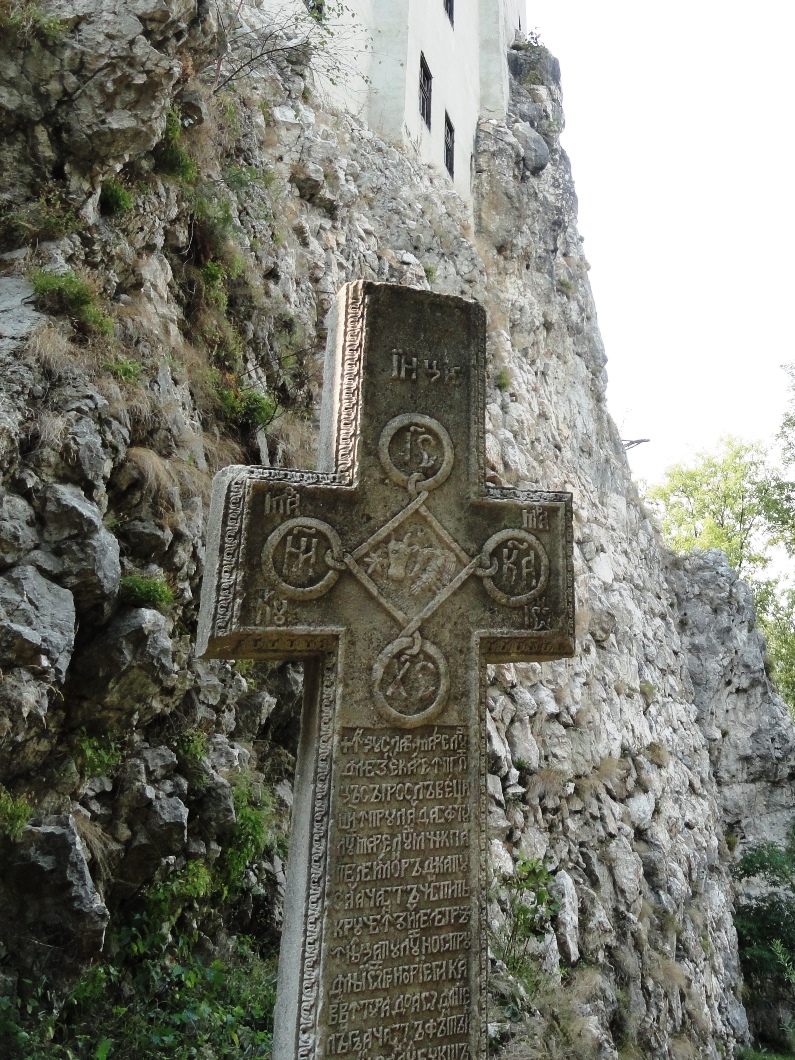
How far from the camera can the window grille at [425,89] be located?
1392 cm

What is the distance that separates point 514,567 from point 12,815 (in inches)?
99.2

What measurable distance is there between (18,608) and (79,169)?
3624mm

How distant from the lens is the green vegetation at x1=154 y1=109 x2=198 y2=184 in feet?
21.5

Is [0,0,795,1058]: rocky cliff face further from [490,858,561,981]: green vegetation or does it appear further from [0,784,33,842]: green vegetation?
[490,858,561,981]: green vegetation

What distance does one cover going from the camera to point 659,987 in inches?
337

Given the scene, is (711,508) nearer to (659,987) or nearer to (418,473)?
(659,987)

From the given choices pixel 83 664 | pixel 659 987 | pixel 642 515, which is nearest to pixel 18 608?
pixel 83 664

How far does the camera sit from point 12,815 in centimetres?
355

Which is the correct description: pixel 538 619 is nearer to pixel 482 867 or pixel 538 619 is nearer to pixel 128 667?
pixel 482 867

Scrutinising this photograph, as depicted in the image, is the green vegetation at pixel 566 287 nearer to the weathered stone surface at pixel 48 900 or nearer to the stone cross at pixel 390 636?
the stone cross at pixel 390 636

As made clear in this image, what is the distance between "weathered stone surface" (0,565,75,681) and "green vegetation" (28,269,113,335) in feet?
6.41

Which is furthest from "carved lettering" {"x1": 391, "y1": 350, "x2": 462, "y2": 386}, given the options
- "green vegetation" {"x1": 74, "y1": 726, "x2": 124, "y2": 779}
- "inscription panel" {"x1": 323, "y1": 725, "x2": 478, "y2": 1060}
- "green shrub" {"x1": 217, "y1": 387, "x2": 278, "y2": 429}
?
"green shrub" {"x1": 217, "y1": 387, "x2": 278, "y2": 429}

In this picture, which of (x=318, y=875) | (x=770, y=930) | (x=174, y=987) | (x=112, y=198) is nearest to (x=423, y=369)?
(x=318, y=875)

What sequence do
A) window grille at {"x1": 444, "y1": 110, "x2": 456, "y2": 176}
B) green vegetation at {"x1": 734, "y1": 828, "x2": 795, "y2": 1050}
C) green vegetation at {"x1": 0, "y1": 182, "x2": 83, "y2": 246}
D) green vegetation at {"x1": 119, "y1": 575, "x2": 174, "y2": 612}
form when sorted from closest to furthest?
1. green vegetation at {"x1": 119, "y1": 575, "x2": 174, "y2": 612}
2. green vegetation at {"x1": 0, "y1": 182, "x2": 83, "y2": 246}
3. green vegetation at {"x1": 734, "y1": 828, "x2": 795, "y2": 1050}
4. window grille at {"x1": 444, "y1": 110, "x2": 456, "y2": 176}
